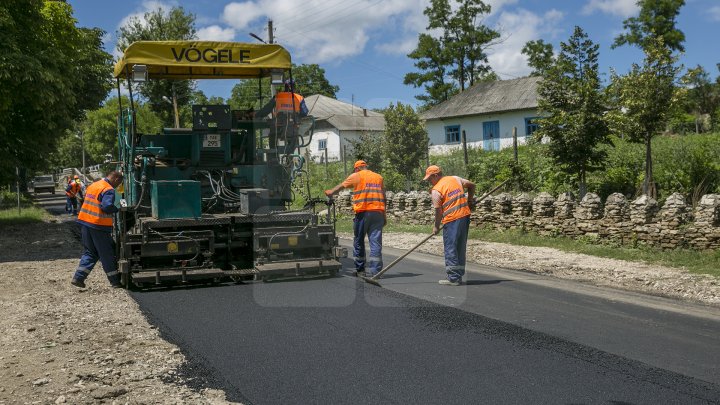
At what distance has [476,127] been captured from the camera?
40438 millimetres

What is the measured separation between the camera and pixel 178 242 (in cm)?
896

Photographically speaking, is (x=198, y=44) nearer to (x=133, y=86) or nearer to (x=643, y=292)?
(x=133, y=86)

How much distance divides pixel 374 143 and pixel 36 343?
2278 cm

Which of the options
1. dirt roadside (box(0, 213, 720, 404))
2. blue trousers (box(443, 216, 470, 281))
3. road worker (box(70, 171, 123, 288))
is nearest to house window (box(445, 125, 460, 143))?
dirt roadside (box(0, 213, 720, 404))

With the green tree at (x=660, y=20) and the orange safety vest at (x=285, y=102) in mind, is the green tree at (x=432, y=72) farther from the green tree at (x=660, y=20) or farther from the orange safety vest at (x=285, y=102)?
the orange safety vest at (x=285, y=102)

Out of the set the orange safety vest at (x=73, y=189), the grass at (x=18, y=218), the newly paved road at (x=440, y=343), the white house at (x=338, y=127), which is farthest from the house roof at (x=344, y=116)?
the newly paved road at (x=440, y=343)

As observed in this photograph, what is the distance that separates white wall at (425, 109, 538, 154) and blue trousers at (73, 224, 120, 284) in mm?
27559

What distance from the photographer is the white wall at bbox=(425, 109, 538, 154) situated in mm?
37750

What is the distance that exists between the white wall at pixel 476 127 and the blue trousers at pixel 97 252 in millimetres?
27559

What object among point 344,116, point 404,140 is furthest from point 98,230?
point 344,116

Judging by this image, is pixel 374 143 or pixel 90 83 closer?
pixel 90 83

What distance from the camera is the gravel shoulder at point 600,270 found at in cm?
891

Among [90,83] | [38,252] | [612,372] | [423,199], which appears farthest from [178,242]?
[90,83]

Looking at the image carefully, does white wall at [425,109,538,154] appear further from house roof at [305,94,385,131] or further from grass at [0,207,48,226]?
grass at [0,207,48,226]
